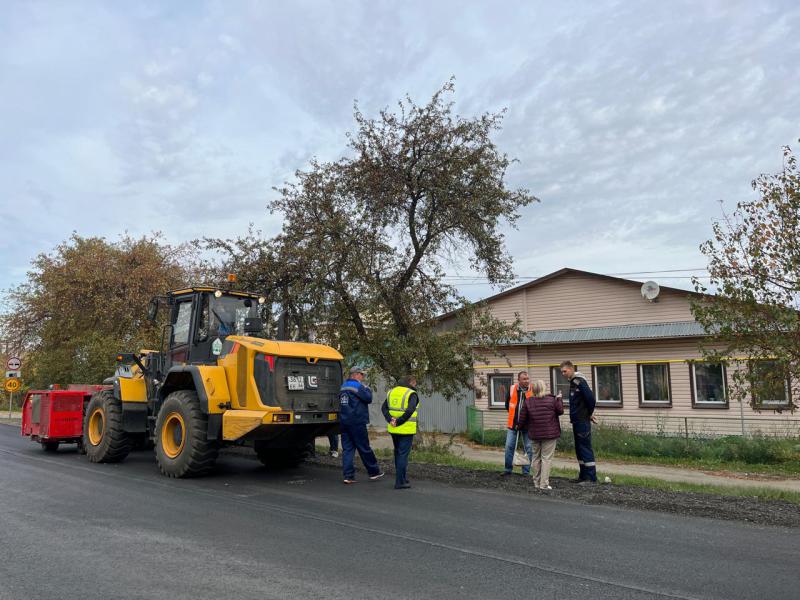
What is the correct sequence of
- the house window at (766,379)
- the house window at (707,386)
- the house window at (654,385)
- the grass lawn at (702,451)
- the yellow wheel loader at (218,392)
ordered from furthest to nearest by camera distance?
the house window at (654,385) < the house window at (707,386) < the grass lawn at (702,451) < the house window at (766,379) < the yellow wheel loader at (218,392)

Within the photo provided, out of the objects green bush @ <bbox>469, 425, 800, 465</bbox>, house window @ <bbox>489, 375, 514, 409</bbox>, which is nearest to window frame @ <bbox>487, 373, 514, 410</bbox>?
house window @ <bbox>489, 375, 514, 409</bbox>

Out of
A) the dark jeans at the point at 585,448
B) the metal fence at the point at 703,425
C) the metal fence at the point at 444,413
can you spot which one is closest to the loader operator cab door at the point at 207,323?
the dark jeans at the point at 585,448

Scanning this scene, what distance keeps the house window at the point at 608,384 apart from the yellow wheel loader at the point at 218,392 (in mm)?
11661

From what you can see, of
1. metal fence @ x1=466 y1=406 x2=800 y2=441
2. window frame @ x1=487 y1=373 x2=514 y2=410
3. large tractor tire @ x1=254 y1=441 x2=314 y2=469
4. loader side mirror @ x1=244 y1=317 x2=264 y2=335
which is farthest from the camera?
window frame @ x1=487 y1=373 x2=514 y2=410

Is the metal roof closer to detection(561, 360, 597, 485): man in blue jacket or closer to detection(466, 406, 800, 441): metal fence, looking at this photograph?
detection(466, 406, 800, 441): metal fence

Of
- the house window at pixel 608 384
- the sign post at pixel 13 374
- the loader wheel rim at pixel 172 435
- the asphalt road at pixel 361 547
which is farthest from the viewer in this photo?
the sign post at pixel 13 374

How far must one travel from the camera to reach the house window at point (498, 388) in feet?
72.0

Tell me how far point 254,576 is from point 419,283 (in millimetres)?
9867

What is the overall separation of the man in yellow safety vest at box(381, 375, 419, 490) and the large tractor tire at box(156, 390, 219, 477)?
2863 mm

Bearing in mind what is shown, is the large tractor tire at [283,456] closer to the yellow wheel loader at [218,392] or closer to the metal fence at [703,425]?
the yellow wheel loader at [218,392]

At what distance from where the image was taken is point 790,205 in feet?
35.6

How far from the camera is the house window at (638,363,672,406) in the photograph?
1881cm

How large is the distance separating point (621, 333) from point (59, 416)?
15.6m

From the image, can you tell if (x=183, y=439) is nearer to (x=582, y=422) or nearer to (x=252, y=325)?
(x=252, y=325)
